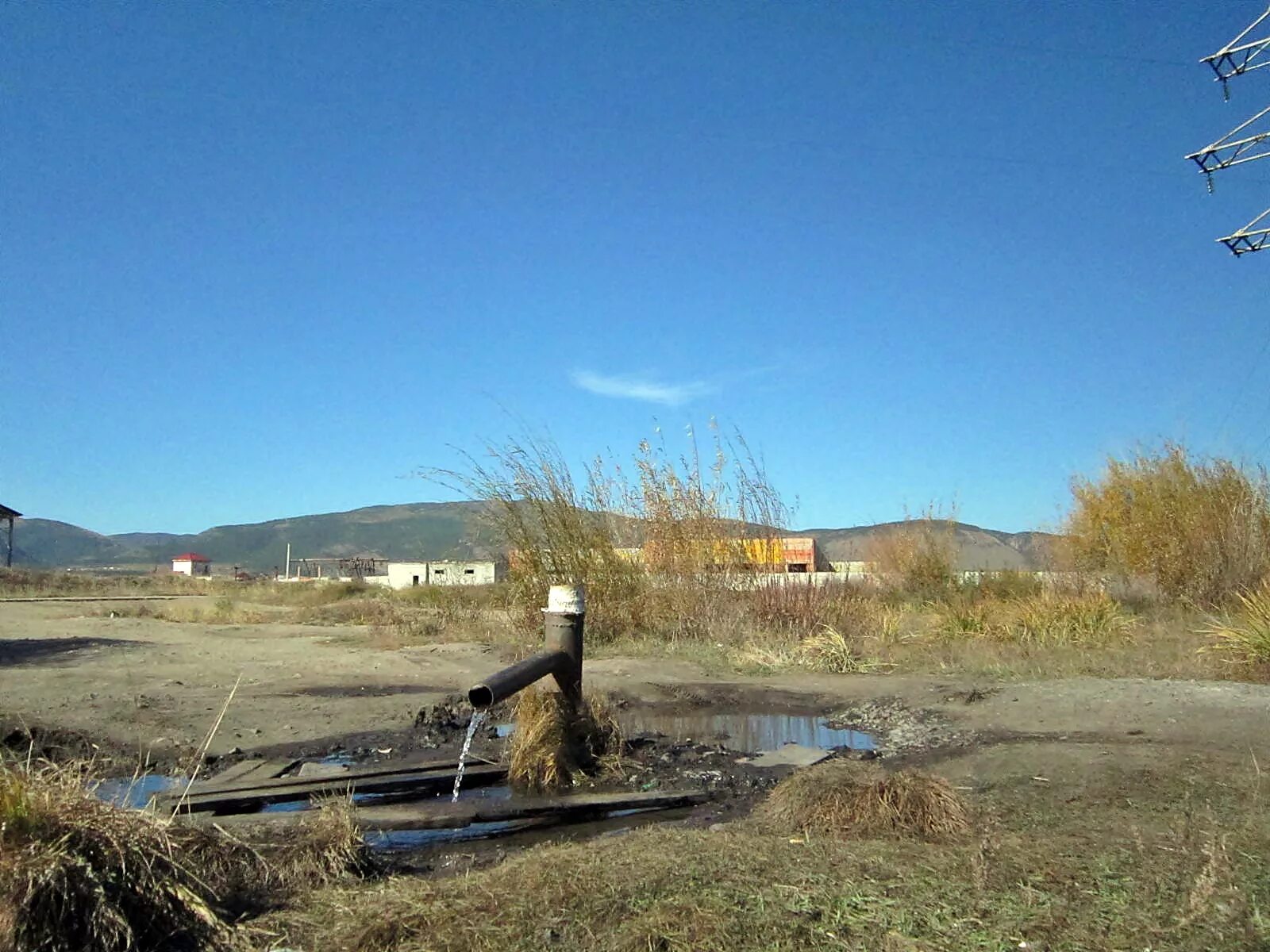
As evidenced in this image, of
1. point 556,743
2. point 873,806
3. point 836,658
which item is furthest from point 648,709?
point 873,806

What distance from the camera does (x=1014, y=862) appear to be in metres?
4.16

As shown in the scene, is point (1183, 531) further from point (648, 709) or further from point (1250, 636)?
A: point (648, 709)

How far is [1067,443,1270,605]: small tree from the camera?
1892 cm

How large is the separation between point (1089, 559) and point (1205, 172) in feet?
37.5

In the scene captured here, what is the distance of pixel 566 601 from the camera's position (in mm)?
7582

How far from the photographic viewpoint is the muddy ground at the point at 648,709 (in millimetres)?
7512

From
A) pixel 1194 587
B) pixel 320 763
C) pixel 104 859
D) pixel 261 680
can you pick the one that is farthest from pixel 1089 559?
pixel 104 859

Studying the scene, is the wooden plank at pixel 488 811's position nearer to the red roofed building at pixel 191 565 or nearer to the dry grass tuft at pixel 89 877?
the dry grass tuft at pixel 89 877

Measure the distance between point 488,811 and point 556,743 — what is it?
1137 mm

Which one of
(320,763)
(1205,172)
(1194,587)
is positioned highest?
(1205,172)

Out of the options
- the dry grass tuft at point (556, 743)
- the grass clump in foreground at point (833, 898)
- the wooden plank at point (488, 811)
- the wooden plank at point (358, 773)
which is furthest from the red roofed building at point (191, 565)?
the grass clump in foreground at point (833, 898)

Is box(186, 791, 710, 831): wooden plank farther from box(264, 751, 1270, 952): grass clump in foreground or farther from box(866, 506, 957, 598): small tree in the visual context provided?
box(866, 506, 957, 598): small tree

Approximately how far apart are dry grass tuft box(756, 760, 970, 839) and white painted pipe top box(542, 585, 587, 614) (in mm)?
2423

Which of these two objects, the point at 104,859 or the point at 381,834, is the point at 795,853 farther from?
the point at 104,859
